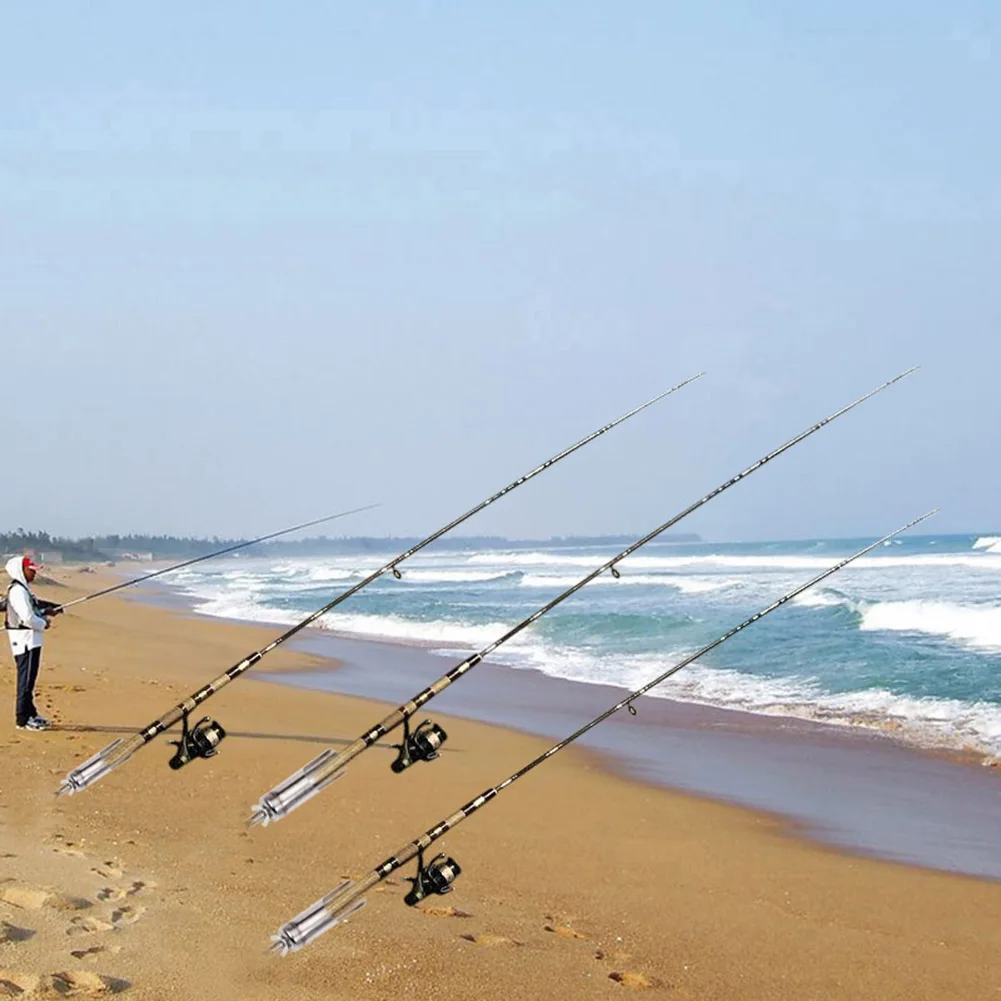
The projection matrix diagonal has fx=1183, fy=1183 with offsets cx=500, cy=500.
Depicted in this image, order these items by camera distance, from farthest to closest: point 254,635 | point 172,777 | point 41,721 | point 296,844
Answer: point 254,635
point 41,721
point 172,777
point 296,844

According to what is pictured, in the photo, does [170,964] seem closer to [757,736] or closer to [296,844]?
[296,844]

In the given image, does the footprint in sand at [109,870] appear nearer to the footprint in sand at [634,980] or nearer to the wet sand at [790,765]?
the footprint in sand at [634,980]

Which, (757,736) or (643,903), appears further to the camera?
(757,736)

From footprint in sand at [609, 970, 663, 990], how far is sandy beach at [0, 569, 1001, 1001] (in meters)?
0.02

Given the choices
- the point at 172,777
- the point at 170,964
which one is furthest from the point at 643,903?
the point at 172,777

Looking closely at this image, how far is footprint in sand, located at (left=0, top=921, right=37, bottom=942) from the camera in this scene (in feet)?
11.9

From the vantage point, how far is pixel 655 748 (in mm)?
9500

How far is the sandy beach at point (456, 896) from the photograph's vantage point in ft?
12.2

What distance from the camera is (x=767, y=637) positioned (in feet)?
56.4

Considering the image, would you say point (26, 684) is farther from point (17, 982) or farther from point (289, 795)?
point (289, 795)

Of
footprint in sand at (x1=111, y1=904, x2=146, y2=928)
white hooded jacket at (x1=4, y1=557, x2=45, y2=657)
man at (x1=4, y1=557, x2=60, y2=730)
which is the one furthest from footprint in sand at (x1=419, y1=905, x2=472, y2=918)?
white hooded jacket at (x1=4, y1=557, x2=45, y2=657)

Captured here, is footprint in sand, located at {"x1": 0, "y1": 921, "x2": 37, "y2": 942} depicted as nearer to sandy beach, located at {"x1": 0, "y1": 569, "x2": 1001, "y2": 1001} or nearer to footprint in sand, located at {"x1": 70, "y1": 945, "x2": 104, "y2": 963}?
sandy beach, located at {"x1": 0, "y1": 569, "x2": 1001, "y2": 1001}

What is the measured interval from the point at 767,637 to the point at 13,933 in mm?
14568

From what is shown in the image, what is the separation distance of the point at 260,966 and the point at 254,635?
1780cm
